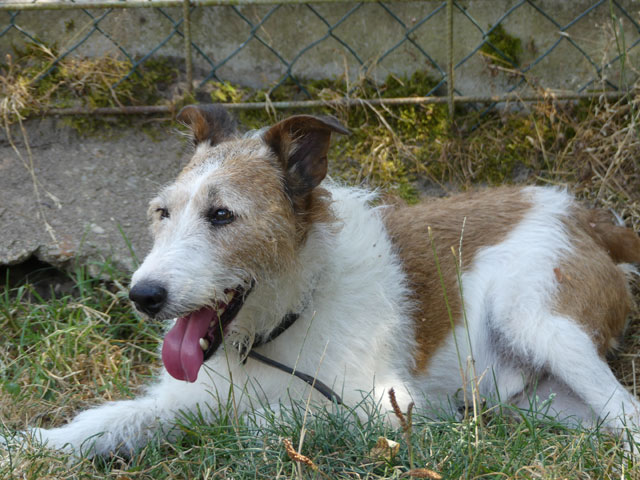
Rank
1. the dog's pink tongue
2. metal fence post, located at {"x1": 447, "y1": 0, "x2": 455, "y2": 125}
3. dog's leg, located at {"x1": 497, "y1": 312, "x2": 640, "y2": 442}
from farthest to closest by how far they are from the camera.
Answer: metal fence post, located at {"x1": 447, "y1": 0, "x2": 455, "y2": 125}
dog's leg, located at {"x1": 497, "y1": 312, "x2": 640, "y2": 442}
the dog's pink tongue

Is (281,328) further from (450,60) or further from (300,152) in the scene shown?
(450,60)

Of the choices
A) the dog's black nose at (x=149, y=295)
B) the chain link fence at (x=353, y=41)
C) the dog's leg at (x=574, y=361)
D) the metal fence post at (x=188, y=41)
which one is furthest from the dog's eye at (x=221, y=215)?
the metal fence post at (x=188, y=41)

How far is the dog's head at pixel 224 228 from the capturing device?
282cm

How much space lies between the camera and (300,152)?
10.8 ft

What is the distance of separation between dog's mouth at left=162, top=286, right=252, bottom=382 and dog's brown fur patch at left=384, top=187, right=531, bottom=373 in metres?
1.06

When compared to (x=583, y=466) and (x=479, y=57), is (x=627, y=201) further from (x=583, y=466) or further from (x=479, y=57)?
(x=583, y=466)

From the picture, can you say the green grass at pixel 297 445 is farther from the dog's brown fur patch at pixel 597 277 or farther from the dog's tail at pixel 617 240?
the dog's tail at pixel 617 240

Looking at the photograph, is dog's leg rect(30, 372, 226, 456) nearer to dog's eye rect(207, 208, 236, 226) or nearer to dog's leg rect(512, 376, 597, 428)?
dog's eye rect(207, 208, 236, 226)

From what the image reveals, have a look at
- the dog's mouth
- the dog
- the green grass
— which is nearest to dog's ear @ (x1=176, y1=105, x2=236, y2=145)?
the dog

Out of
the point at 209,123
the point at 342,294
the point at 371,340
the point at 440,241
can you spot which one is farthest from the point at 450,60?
the point at 371,340

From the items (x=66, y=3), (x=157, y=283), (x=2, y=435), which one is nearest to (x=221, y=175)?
(x=157, y=283)

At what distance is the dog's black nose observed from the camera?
273 cm

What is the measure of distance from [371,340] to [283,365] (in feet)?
1.44

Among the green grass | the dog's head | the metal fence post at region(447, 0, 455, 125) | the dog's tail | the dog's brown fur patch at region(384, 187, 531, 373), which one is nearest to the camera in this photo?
the green grass
